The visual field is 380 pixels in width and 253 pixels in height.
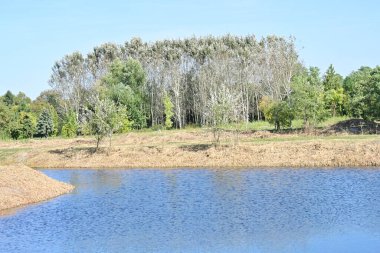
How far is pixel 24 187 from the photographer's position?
44406 millimetres

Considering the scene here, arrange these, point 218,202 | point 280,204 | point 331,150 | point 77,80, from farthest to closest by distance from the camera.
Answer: point 77,80 < point 331,150 < point 218,202 < point 280,204

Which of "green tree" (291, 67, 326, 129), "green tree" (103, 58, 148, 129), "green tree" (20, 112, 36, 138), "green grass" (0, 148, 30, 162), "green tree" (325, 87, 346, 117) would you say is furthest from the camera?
"green tree" (20, 112, 36, 138)

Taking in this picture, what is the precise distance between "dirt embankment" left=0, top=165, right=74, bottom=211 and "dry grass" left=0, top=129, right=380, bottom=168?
2007cm

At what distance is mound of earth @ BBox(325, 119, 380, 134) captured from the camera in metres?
70.5

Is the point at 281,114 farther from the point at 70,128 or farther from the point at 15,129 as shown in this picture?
the point at 15,129

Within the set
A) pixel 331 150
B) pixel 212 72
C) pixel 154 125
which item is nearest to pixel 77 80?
pixel 154 125

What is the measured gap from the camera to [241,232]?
93.7 feet

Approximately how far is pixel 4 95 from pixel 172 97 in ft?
214

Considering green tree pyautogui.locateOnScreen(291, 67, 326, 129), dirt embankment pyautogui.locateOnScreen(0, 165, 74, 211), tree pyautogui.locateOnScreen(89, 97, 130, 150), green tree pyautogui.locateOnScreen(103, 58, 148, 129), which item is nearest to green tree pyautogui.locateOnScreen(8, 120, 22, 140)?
green tree pyautogui.locateOnScreen(103, 58, 148, 129)

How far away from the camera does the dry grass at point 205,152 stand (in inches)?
2295

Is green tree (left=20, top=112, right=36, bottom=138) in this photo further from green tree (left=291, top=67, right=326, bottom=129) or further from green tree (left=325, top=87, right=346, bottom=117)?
green tree (left=325, top=87, right=346, bottom=117)

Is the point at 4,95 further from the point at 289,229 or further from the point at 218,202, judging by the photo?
the point at 289,229

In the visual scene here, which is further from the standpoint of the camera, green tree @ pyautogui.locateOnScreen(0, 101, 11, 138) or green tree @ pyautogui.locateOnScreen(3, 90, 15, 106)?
green tree @ pyautogui.locateOnScreen(3, 90, 15, 106)

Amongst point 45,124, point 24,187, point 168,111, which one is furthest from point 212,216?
point 45,124
